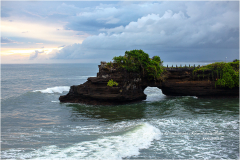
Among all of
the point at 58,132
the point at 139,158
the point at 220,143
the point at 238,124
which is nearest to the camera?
the point at 139,158

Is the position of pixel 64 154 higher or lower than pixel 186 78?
lower

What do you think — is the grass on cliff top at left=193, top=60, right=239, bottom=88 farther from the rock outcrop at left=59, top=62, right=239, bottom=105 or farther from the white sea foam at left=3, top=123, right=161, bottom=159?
the white sea foam at left=3, top=123, right=161, bottom=159

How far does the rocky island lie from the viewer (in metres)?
22.6

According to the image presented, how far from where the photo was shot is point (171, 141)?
36.9 ft

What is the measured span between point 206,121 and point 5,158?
13734mm

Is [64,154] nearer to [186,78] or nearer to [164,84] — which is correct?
[164,84]

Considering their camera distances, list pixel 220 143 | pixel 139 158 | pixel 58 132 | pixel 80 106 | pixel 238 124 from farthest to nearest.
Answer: pixel 80 106
pixel 238 124
pixel 58 132
pixel 220 143
pixel 139 158

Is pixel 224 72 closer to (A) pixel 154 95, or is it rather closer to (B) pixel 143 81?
(A) pixel 154 95

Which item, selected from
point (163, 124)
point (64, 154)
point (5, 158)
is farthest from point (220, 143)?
point (5, 158)

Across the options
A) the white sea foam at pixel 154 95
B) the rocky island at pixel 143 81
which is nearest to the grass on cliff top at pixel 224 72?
the rocky island at pixel 143 81

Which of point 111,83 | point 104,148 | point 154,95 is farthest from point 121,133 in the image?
point 154,95

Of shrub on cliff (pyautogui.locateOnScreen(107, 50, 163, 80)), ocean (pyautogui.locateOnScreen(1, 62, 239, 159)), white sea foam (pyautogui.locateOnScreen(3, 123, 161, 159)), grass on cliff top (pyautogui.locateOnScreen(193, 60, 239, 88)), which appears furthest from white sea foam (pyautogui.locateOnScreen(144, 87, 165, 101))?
white sea foam (pyautogui.locateOnScreen(3, 123, 161, 159))

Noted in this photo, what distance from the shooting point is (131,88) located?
23.3m

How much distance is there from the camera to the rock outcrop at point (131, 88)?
22516 millimetres
